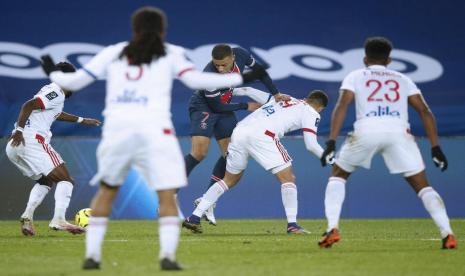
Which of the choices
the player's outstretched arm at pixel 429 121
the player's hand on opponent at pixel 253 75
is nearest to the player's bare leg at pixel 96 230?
the player's hand on opponent at pixel 253 75

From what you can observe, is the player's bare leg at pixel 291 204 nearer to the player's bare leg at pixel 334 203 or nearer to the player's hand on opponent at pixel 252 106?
the player's hand on opponent at pixel 252 106

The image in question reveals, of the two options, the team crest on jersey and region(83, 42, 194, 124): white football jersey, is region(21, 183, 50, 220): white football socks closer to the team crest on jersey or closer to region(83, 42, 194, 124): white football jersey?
the team crest on jersey

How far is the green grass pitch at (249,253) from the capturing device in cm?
708

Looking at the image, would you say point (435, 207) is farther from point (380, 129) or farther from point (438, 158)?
point (380, 129)

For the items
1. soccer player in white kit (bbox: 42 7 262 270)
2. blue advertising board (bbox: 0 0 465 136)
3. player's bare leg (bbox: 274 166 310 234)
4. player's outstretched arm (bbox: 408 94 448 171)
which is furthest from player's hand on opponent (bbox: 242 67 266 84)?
blue advertising board (bbox: 0 0 465 136)

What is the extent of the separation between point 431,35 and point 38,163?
7.30 meters

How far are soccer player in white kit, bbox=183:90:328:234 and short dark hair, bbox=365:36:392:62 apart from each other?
2556mm

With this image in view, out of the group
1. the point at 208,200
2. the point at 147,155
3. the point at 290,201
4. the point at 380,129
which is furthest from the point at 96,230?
the point at 290,201

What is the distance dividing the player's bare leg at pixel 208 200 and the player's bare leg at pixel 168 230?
15.5 ft

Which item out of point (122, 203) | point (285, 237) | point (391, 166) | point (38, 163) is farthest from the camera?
point (122, 203)

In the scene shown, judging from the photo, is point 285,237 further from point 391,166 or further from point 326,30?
point 326,30

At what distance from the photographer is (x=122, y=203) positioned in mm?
15773

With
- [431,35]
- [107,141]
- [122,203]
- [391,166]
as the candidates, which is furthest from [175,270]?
[431,35]

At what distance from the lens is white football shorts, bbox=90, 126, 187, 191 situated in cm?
673
